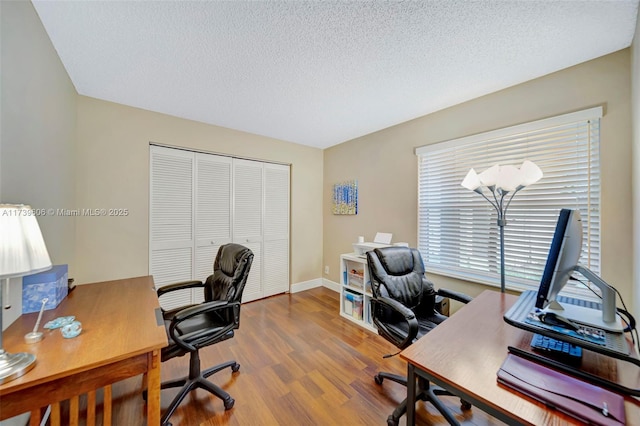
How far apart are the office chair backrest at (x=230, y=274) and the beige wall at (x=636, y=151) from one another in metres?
2.46

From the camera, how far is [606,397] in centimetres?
74

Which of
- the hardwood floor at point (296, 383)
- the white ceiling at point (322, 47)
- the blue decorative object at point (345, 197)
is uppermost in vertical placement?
the white ceiling at point (322, 47)

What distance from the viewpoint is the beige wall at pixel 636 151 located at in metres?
1.41

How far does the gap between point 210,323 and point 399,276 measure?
1.55 meters

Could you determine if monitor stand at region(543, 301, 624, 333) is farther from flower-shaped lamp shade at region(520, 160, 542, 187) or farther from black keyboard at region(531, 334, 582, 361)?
flower-shaped lamp shade at region(520, 160, 542, 187)

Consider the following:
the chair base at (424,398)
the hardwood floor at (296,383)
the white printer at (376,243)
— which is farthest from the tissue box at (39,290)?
the white printer at (376,243)

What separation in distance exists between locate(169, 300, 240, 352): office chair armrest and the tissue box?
70 centimetres

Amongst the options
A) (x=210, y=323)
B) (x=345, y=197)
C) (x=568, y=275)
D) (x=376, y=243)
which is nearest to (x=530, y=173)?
(x=568, y=275)

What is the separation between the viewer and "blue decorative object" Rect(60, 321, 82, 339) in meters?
1.09

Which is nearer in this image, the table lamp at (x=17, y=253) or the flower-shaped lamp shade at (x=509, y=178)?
the table lamp at (x=17, y=253)

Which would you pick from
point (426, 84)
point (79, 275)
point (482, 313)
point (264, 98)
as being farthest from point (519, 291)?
point (79, 275)

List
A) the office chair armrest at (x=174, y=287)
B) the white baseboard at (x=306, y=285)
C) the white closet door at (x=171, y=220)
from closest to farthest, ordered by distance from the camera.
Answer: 1. the office chair armrest at (x=174, y=287)
2. the white closet door at (x=171, y=220)
3. the white baseboard at (x=306, y=285)

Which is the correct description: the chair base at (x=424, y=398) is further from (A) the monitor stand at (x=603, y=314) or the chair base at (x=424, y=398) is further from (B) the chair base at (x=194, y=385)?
(B) the chair base at (x=194, y=385)

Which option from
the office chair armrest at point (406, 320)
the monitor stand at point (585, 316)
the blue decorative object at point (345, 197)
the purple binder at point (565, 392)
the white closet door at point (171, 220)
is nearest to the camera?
the purple binder at point (565, 392)
